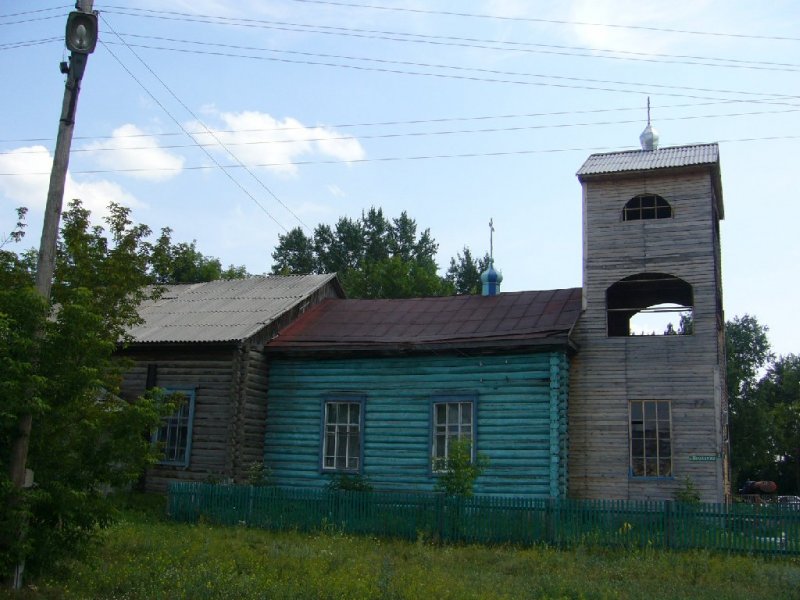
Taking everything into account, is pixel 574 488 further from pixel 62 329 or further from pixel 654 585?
pixel 62 329

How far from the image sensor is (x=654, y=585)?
1109cm

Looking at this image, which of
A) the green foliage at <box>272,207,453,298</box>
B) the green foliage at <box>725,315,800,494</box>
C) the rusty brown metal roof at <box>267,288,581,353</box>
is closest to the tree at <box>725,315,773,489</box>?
the green foliage at <box>725,315,800,494</box>

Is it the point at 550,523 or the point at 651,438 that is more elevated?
the point at 651,438

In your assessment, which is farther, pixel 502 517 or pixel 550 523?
pixel 502 517

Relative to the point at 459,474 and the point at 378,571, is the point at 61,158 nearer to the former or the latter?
the point at 378,571

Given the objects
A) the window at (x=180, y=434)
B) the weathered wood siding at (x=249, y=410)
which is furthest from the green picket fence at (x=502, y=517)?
the window at (x=180, y=434)

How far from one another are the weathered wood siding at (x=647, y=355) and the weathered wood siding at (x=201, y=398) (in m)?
8.10

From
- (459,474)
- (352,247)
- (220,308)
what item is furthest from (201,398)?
(352,247)

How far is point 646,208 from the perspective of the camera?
1934 centimetres

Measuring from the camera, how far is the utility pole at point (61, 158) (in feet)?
32.1

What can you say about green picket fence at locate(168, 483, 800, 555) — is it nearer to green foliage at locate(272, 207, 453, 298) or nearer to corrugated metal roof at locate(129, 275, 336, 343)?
corrugated metal roof at locate(129, 275, 336, 343)

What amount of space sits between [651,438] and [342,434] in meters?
7.06

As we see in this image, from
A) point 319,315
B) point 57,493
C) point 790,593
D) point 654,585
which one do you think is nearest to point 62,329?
point 57,493

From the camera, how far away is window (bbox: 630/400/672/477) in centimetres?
1750
